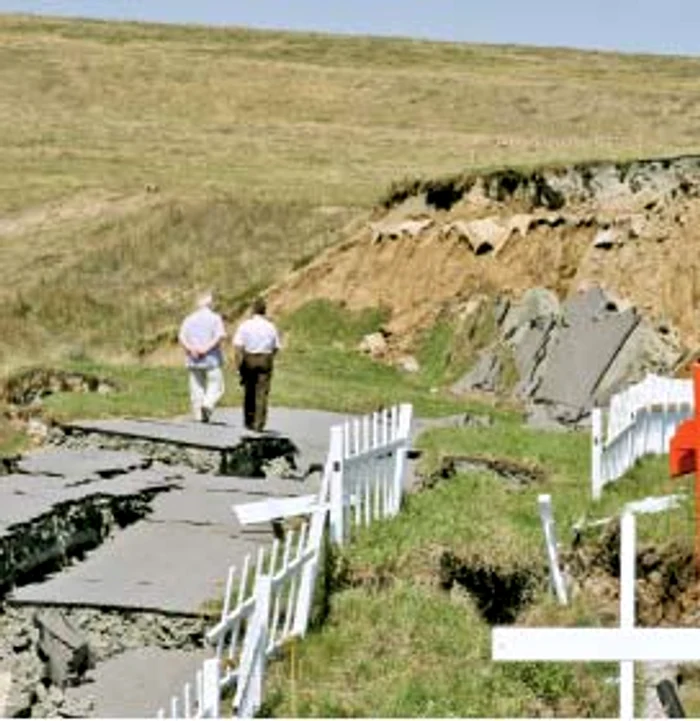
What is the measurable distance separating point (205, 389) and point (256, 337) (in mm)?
1006

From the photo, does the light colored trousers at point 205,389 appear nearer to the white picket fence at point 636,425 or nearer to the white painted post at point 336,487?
the white picket fence at point 636,425

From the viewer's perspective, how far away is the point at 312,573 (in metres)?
11.9

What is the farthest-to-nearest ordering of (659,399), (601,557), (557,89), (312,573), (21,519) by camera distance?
1. (557,89)
2. (659,399)
3. (601,557)
4. (21,519)
5. (312,573)

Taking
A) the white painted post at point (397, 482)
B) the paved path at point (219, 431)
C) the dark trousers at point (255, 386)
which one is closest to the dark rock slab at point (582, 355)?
the paved path at point (219, 431)

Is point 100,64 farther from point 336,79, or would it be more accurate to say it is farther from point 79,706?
point 79,706

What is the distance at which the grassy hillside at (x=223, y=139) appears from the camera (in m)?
40.7

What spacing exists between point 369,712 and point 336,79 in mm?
61004

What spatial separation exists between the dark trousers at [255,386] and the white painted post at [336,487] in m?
5.09

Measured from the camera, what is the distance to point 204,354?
19.2 meters

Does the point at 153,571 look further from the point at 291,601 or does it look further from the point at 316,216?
the point at 316,216

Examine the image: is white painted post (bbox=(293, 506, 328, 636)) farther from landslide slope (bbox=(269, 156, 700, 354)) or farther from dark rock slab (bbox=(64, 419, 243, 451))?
landslide slope (bbox=(269, 156, 700, 354))

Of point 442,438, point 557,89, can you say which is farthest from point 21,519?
point 557,89

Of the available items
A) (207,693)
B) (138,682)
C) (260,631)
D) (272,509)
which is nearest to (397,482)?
(272,509)

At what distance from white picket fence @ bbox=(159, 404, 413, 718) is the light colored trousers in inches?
132
